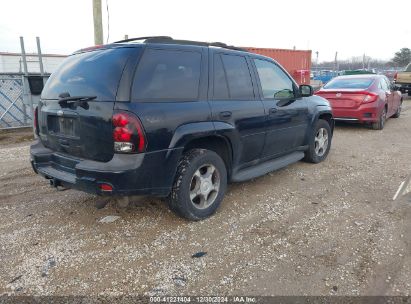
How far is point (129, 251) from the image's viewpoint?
3119 millimetres

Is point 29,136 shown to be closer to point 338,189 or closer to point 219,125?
point 219,125

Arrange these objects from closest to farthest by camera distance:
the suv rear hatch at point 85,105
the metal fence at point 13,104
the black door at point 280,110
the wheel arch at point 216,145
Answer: the suv rear hatch at point 85,105, the wheel arch at point 216,145, the black door at point 280,110, the metal fence at point 13,104

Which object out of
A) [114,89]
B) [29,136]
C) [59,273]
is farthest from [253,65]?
[29,136]

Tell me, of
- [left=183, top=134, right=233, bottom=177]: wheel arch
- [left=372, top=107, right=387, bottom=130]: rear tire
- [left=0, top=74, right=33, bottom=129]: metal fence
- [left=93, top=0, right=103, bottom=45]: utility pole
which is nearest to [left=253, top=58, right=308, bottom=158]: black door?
[left=183, top=134, right=233, bottom=177]: wheel arch

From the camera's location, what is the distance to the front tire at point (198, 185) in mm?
3393

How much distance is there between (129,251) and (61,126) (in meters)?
1.42

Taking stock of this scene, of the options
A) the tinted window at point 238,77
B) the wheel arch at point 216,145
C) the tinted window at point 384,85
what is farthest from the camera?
the tinted window at point 384,85

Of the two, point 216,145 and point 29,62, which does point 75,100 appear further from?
point 29,62

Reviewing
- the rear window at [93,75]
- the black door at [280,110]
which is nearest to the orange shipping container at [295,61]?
the black door at [280,110]

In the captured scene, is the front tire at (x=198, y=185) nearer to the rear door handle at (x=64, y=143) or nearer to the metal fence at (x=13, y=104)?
the rear door handle at (x=64, y=143)

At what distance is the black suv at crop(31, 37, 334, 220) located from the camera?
298 cm

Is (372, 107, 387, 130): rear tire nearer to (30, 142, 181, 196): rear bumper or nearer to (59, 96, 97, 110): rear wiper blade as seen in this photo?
(30, 142, 181, 196): rear bumper

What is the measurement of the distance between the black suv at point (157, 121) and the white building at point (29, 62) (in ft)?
32.7

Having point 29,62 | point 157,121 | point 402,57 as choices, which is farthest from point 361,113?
point 402,57
